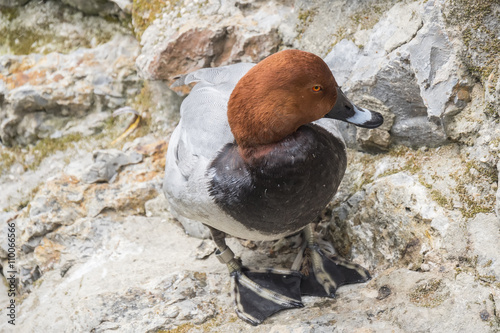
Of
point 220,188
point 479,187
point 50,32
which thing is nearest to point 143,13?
point 50,32

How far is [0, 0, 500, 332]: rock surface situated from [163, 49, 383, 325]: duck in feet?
0.46

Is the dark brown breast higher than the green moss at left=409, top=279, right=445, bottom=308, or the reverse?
the dark brown breast

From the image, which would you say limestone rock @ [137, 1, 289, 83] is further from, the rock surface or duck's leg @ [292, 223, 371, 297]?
duck's leg @ [292, 223, 371, 297]

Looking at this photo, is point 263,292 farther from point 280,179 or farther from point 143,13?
point 143,13

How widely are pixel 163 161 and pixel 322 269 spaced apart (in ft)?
5.21

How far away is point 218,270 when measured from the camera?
3.08 metres

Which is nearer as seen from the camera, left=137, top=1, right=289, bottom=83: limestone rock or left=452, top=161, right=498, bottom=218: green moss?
left=452, top=161, right=498, bottom=218: green moss

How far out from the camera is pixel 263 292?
283 cm

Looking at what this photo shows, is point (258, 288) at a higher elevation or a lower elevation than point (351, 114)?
lower

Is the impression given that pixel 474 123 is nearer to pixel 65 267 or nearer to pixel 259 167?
pixel 259 167

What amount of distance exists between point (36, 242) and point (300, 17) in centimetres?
249

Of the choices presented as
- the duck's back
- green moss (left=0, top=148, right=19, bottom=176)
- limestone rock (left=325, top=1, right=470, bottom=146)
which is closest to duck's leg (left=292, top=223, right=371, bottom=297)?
the duck's back

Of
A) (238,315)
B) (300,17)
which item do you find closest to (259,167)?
(238,315)

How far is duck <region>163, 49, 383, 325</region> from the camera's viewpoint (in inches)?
85.6
